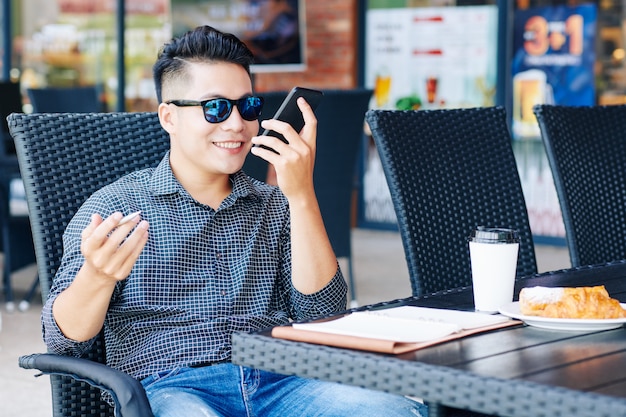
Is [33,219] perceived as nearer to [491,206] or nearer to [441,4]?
[491,206]

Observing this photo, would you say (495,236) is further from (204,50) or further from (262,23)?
(262,23)

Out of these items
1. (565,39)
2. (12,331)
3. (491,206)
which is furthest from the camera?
(565,39)

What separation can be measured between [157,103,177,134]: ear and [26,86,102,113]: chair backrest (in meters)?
4.16

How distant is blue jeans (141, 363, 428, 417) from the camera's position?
1789mm

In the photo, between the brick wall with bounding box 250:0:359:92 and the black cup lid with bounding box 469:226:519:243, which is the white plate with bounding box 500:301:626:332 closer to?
the black cup lid with bounding box 469:226:519:243

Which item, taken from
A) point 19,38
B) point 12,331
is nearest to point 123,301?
point 12,331

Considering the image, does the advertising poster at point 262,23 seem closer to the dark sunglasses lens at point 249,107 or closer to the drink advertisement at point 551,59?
the drink advertisement at point 551,59

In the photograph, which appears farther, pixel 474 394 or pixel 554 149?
pixel 554 149

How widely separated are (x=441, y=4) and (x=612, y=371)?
6.31 metres

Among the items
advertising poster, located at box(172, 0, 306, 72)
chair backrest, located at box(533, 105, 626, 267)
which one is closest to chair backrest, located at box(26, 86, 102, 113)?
advertising poster, located at box(172, 0, 306, 72)

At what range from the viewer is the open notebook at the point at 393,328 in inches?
55.3

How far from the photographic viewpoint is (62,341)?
6.01 feet

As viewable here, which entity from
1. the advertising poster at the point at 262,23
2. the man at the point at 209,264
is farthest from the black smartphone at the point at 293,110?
the advertising poster at the point at 262,23

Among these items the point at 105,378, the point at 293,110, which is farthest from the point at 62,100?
the point at 105,378
